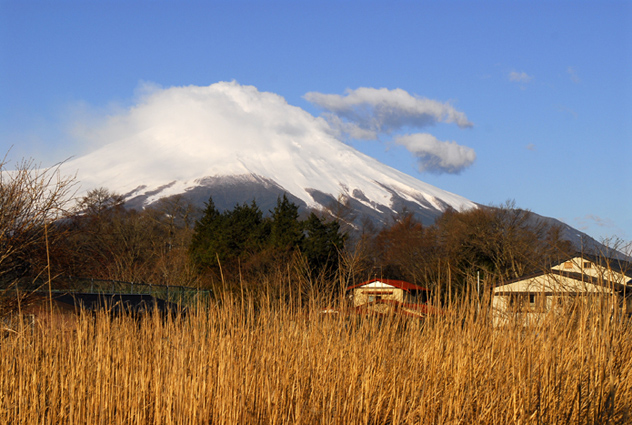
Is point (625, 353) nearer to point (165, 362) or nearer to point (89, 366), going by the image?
point (165, 362)

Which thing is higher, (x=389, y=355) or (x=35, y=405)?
(x=389, y=355)

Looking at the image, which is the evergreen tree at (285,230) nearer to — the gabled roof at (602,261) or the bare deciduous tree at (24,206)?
the bare deciduous tree at (24,206)

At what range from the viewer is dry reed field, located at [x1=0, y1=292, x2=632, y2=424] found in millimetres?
3348

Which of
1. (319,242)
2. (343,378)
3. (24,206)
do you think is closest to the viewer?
(343,378)

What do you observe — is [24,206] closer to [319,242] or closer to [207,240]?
[319,242]

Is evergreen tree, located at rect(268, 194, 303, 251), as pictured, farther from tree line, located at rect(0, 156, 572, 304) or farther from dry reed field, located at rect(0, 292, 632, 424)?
dry reed field, located at rect(0, 292, 632, 424)

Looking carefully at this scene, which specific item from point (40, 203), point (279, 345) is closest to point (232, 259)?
point (40, 203)

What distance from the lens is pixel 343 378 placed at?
A: 3855 mm

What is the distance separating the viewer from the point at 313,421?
3492 millimetres

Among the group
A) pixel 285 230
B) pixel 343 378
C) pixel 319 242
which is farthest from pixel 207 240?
pixel 343 378

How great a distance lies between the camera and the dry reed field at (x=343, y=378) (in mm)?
3348

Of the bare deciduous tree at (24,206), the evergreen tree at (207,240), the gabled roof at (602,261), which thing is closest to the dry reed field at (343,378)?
the gabled roof at (602,261)

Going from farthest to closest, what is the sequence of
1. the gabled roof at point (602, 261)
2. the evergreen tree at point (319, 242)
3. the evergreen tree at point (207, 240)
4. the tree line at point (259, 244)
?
the evergreen tree at point (207, 240)
the evergreen tree at point (319, 242)
the tree line at point (259, 244)
the gabled roof at point (602, 261)

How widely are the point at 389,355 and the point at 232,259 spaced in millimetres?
30447
